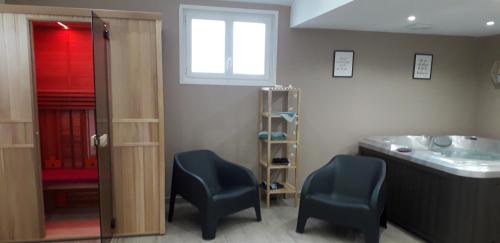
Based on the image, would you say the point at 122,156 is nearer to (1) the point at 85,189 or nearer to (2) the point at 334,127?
(1) the point at 85,189

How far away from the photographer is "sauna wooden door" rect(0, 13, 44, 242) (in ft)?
8.70

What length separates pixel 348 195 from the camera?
3.31 meters

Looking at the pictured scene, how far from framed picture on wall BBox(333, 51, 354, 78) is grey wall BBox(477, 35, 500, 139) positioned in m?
1.93

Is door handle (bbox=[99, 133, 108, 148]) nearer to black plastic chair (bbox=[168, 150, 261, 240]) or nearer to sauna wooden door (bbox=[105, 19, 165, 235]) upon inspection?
sauna wooden door (bbox=[105, 19, 165, 235])

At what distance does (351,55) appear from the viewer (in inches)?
161

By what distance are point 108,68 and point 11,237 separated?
171 centimetres

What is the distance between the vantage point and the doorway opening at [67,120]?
3.31 m

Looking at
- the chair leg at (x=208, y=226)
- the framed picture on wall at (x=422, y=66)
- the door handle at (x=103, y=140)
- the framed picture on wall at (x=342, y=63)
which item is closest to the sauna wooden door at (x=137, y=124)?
the door handle at (x=103, y=140)

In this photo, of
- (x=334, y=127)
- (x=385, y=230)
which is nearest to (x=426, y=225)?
(x=385, y=230)

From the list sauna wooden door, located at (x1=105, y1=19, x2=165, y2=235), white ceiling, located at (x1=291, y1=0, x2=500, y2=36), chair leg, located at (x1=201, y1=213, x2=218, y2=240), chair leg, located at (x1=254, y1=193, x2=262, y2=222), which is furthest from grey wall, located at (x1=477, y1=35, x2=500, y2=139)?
sauna wooden door, located at (x1=105, y1=19, x2=165, y2=235)

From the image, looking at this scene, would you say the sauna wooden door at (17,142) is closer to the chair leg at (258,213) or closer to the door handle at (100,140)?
the door handle at (100,140)

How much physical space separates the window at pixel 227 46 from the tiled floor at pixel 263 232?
60.8 inches

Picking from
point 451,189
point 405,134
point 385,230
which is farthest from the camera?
point 405,134

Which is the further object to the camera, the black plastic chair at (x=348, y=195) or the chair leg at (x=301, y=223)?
the chair leg at (x=301, y=223)
